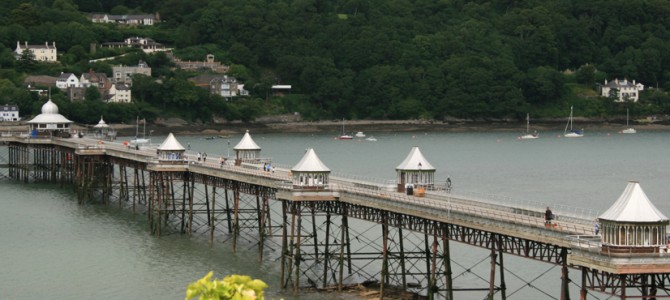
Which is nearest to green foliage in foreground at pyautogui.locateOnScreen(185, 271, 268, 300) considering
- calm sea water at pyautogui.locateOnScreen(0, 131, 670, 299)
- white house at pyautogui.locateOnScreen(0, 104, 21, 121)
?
calm sea water at pyautogui.locateOnScreen(0, 131, 670, 299)

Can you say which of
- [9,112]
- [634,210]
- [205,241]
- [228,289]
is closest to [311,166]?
[205,241]

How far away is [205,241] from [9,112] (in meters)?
115

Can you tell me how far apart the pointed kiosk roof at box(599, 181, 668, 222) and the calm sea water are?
378 inches

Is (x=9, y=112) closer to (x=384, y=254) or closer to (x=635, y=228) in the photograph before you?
(x=384, y=254)

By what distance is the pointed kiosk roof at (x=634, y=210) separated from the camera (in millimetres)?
40062

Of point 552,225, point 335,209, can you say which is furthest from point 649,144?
point 552,225

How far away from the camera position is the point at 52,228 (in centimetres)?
8788

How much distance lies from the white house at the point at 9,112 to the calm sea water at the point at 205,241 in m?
32.9

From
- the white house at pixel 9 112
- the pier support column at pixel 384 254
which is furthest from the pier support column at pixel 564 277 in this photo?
the white house at pixel 9 112

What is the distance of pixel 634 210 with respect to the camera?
40188mm

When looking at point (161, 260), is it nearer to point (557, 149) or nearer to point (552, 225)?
point (552, 225)

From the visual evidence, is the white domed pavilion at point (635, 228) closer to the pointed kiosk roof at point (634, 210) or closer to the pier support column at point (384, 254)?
the pointed kiosk roof at point (634, 210)

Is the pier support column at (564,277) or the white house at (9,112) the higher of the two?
the white house at (9,112)

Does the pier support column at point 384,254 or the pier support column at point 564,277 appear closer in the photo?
the pier support column at point 564,277
